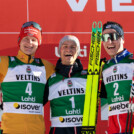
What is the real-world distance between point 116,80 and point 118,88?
85mm

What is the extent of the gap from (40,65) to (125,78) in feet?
3.02

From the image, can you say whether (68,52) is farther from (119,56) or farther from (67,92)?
(119,56)

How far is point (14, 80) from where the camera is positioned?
11.8 ft

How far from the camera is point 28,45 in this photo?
12.3 feet

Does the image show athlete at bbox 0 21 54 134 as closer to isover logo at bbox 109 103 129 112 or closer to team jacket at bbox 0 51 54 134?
team jacket at bbox 0 51 54 134

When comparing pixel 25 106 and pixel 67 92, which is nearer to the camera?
pixel 25 106

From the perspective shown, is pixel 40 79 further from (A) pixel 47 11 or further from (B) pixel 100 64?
(A) pixel 47 11

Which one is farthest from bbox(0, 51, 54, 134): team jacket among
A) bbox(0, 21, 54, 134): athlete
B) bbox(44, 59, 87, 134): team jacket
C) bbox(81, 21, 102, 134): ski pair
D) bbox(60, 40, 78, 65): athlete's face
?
bbox(81, 21, 102, 134): ski pair

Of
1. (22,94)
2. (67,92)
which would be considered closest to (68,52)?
(67,92)

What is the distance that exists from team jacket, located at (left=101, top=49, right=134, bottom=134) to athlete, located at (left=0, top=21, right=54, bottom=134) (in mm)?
661

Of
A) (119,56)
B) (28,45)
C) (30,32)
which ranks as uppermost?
(30,32)

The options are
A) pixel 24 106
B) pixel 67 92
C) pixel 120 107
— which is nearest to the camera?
pixel 120 107

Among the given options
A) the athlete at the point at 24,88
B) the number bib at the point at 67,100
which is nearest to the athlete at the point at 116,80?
the number bib at the point at 67,100

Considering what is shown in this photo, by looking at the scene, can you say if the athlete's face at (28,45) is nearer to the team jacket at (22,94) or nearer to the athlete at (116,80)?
the team jacket at (22,94)
